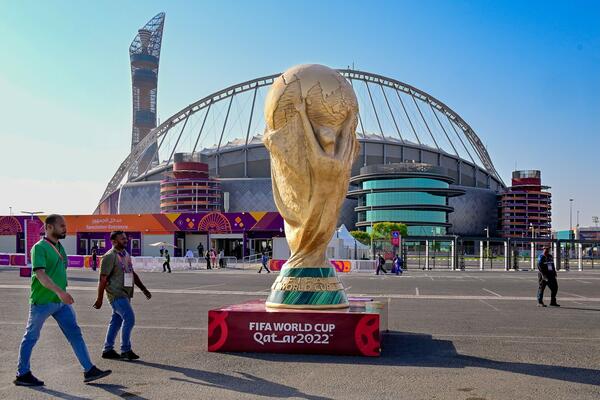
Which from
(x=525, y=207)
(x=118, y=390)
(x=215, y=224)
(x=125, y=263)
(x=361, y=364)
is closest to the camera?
(x=118, y=390)

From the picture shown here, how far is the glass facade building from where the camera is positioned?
359ft

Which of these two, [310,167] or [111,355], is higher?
[310,167]

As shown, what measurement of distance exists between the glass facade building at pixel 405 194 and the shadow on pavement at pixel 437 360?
9800 centimetres

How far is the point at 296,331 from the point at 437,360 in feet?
7.23

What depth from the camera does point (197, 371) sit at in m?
8.49

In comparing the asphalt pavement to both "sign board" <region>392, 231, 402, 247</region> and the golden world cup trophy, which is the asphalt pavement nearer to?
the golden world cup trophy

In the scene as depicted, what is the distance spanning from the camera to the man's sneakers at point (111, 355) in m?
9.29

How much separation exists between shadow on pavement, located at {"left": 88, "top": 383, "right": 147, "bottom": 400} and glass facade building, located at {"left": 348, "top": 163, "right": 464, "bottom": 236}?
101 m

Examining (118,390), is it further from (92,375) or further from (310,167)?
(310,167)

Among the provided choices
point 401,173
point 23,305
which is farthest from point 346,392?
point 401,173

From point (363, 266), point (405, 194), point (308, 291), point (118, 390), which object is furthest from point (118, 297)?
point (405, 194)

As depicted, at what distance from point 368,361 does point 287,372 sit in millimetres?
1419

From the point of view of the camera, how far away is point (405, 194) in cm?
10938

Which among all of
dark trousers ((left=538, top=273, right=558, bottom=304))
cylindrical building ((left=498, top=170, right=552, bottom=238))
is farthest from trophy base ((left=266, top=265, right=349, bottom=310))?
cylindrical building ((left=498, top=170, right=552, bottom=238))
